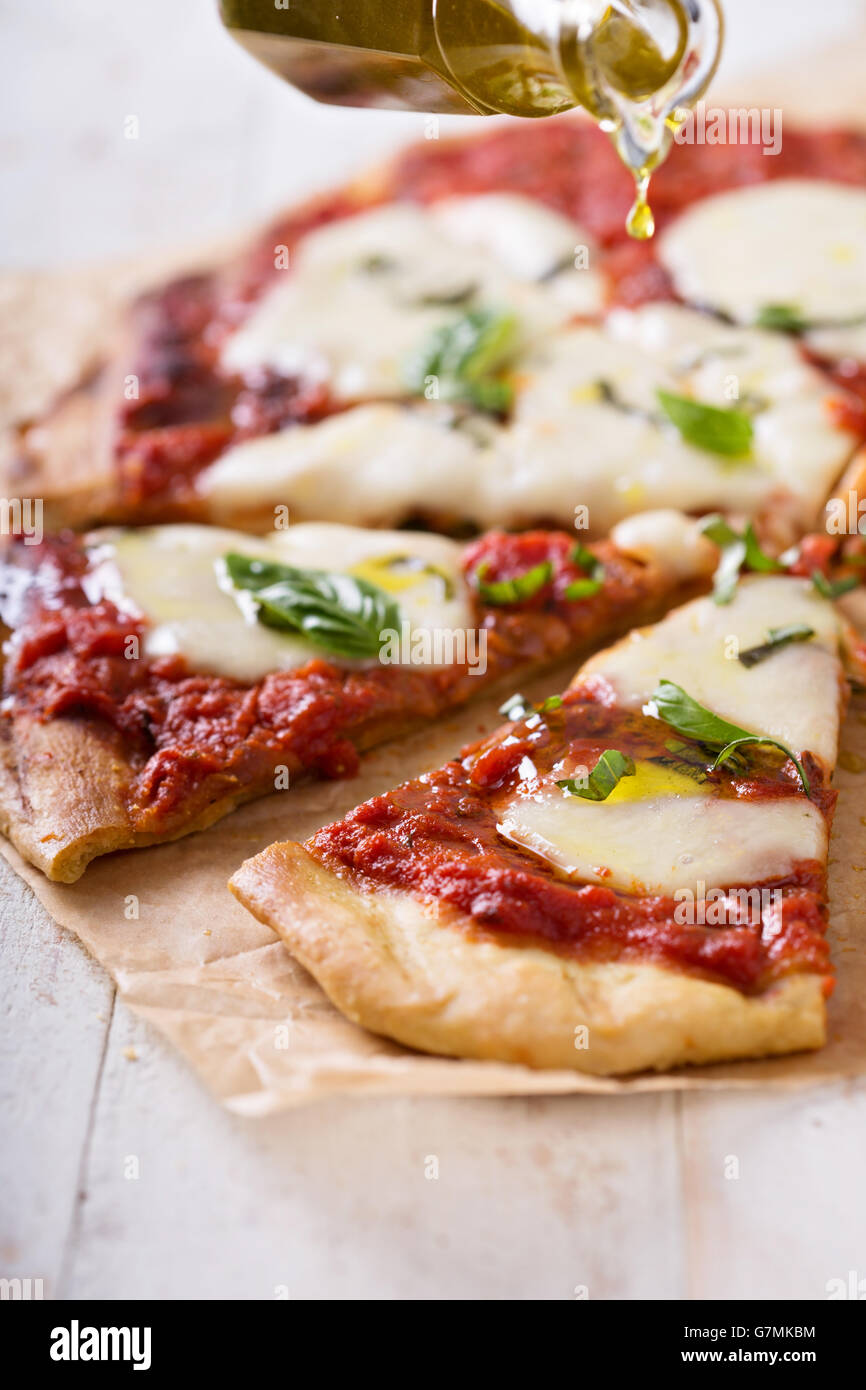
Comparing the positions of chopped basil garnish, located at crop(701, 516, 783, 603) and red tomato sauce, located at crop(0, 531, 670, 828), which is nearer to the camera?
red tomato sauce, located at crop(0, 531, 670, 828)

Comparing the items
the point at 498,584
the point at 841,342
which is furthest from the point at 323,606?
the point at 841,342

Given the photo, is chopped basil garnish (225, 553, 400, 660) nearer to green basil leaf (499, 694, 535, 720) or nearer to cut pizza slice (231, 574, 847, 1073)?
green basil leaf (499, 694, 535, 720)

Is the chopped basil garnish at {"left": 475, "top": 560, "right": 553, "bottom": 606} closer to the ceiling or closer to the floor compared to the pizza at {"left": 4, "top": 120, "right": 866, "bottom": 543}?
closer to the floor

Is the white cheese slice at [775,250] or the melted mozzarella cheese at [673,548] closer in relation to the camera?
the melted mozzarella cheese at [673,548]

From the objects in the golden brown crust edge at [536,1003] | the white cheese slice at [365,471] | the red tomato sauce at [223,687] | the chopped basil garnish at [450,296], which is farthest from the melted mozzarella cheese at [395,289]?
the golden brown crust edge at [536,1003]

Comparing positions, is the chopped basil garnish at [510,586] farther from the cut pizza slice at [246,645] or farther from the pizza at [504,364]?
the pizza at [504,364]

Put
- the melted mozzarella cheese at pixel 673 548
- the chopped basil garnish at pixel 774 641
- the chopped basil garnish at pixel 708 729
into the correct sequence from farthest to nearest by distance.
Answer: the melted mozzarella cheese at pixel 673 548 < the chopped basil garnish at pixel 774 641 < the chopped basil garnish at pixel 708 729

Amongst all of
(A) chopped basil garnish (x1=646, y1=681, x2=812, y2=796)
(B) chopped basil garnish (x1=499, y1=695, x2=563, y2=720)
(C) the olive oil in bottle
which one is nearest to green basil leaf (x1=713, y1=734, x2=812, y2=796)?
(A) chopped basil garnish (x1=646, y1=681, x2=812, y2=796)
